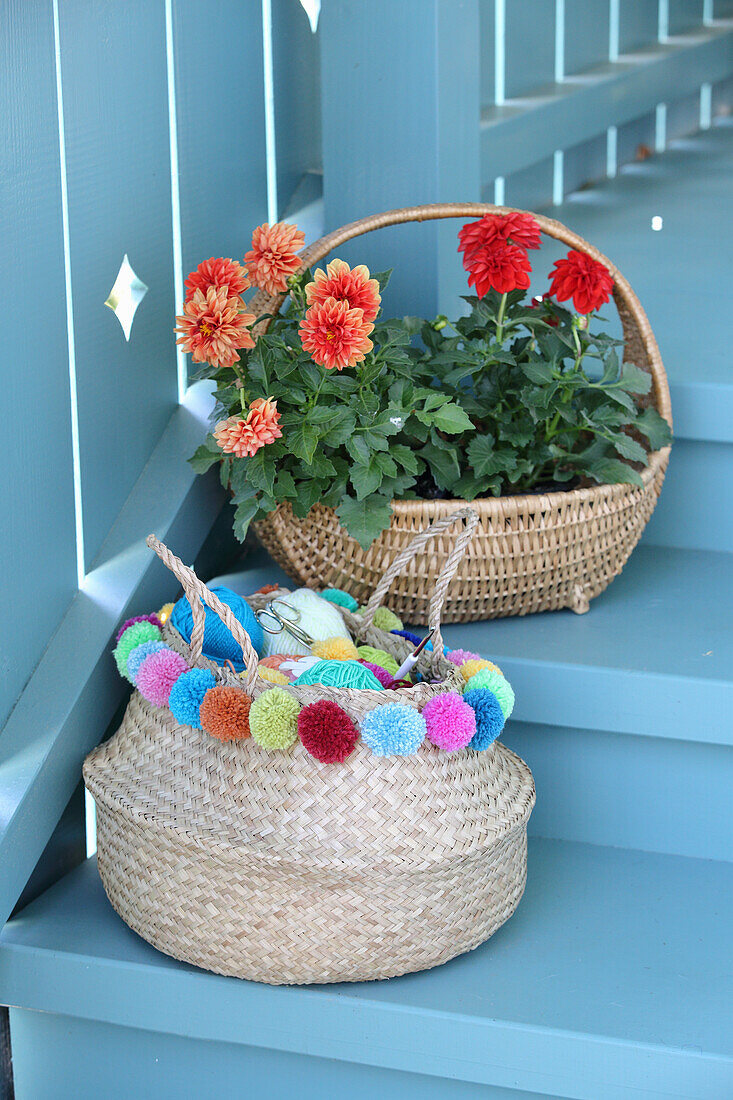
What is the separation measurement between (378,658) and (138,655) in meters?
0.24

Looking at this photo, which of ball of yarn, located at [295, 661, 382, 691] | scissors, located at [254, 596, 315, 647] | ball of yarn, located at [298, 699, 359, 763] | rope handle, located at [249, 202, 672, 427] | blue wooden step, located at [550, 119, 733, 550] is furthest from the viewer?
blue wooden step, located at [550, 119, 733, 550]

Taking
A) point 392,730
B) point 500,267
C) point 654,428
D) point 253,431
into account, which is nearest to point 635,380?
point 654,428

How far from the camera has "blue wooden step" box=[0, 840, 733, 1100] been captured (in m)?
1.10

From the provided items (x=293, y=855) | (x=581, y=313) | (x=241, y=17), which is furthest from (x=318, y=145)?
(x=293, y=855)

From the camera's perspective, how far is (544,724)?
4.57ft

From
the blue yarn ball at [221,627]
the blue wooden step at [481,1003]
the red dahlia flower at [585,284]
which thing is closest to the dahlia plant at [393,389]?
the red dahlia flower at [585,284]

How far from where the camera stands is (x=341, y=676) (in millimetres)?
1204

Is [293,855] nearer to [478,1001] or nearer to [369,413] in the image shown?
[478,1001]

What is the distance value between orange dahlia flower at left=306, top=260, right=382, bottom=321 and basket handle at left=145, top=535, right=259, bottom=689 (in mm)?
315

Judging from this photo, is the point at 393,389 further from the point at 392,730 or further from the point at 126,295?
the point at 392,730

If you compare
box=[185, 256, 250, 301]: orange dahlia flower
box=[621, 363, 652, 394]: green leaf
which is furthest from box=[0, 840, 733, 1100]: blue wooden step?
box=[185, 256, 250, 301]: orange dahlia flower

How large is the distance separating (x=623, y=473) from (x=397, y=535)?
0.88 ft

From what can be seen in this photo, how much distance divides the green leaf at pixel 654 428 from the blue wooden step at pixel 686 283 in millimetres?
127

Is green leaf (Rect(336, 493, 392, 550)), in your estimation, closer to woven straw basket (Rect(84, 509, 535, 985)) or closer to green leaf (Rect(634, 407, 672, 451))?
woven straw basket (Rect(84, 509, 535, 985))
